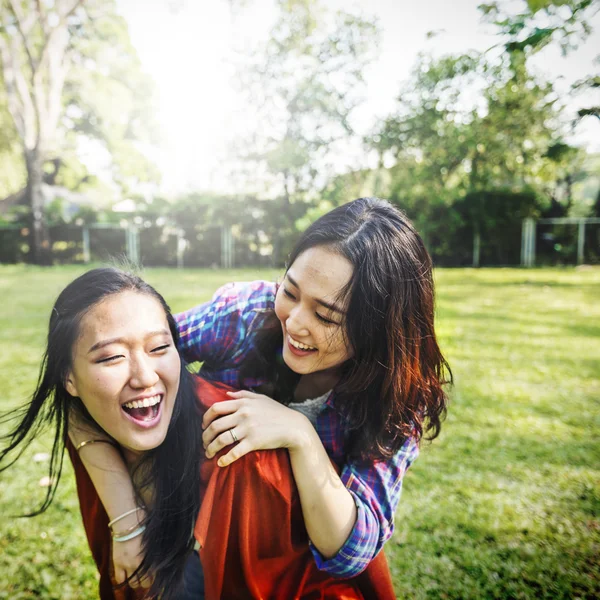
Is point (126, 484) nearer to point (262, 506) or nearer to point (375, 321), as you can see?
point (262, 506)

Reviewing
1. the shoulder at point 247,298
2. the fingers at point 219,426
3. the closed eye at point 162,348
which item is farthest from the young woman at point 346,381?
the closed eye at point 162,348

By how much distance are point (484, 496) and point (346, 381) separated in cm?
189

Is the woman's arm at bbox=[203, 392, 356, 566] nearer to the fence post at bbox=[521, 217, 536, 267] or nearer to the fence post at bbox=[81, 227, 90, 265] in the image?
the fence post at bbox=[81, 227, 90, 265]

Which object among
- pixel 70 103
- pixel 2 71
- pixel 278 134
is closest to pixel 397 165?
pixel 278 134

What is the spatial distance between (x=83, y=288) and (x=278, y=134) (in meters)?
15.6

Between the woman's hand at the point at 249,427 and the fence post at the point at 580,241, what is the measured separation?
18.0 m

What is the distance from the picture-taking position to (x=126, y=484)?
5.00 ft

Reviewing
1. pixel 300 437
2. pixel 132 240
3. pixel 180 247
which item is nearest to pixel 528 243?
pixel 180 247

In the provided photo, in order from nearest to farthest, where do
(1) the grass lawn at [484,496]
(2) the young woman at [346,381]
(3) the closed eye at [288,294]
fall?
1. (2) the young woman at [346,381]
2. (3) the closed eye at [288,294]
3. (1) the grass lawn at [484,496]

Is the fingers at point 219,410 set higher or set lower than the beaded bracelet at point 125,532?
higher

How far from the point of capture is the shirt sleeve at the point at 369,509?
4.77 feet

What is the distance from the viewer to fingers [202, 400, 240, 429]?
1.45 meters

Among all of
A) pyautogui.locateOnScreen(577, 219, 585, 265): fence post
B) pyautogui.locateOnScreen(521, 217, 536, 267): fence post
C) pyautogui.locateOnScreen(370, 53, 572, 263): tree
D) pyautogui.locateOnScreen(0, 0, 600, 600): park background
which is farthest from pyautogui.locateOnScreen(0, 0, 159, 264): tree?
pyautogui.locateOnScreen(577, 219, 585, 265): fence post

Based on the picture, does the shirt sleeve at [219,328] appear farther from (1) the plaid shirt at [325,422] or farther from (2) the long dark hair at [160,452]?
(2) the long dark hair at [160,452]
